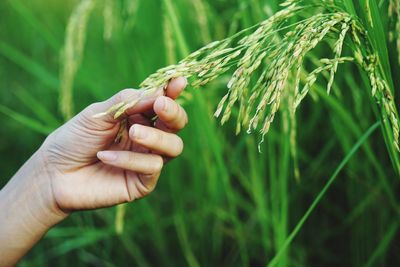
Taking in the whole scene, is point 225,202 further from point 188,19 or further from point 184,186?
point 188,19

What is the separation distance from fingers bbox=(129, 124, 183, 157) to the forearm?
0.34 meters

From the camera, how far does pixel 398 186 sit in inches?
65.7

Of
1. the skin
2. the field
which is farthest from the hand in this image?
the field

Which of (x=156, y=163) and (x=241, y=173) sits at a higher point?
(x=156, y=163)

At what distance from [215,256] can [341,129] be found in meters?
0.61

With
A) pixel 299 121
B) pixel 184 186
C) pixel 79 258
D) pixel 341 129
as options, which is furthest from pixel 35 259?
pixel 341 129

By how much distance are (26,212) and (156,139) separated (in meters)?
0.45

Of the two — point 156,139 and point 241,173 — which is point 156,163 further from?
point 241,173

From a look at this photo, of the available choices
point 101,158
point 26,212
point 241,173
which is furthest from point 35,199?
point 241,173

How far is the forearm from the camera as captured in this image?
135 cm

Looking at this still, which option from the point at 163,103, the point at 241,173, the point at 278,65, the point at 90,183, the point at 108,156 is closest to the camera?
the point at 278,65

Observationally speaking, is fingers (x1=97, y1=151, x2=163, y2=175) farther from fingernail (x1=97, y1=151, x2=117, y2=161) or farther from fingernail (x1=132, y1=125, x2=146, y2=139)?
fingernail (x1=132, y1=125, x2=146, y2=139)

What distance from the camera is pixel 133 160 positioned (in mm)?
1174

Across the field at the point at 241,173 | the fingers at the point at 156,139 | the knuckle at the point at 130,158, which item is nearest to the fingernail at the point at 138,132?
the fingers at the point at 156,139
